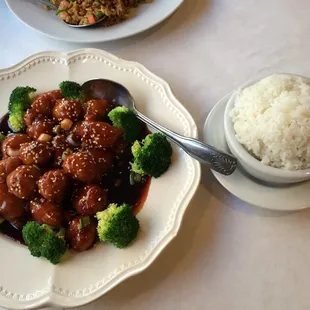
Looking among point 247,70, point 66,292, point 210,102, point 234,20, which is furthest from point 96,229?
point 234,20

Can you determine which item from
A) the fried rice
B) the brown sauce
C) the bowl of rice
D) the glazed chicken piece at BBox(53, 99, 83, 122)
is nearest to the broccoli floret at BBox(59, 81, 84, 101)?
the glazed chicken piece at BBox(53, 99, 83, 122)

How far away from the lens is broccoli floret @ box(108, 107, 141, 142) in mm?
1307

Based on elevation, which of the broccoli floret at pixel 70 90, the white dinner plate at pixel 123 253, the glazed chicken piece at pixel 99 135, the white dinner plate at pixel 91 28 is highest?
the white dinner plate at pixel 91 28

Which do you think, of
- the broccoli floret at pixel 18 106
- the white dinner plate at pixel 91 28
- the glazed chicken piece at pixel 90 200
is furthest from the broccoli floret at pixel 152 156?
the white dinner plate at pixel 91 28

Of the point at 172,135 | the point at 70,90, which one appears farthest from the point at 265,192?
the point at 70,90

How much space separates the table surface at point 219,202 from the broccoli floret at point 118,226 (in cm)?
11

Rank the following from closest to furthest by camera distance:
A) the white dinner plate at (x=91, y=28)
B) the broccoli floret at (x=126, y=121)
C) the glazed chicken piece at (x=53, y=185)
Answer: the glazed chicken piece at (x=53, y=185) → the broccoli floret at (x=126, y=121) → the white dinner plate at (x=91, y=28)

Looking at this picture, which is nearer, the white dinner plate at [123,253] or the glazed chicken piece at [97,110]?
the white dinner plate at [123,253]

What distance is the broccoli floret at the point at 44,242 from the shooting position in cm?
110

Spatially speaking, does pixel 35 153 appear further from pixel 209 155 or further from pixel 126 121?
pixel 209 155

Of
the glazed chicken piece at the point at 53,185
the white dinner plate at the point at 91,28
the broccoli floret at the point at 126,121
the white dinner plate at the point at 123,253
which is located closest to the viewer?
the white dinner plate at the point at 123,253

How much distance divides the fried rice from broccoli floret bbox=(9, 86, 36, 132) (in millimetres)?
392

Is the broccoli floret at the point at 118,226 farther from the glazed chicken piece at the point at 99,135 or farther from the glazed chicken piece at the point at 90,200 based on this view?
the glazed chicken piece at the point at 99,135

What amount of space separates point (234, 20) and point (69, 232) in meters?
1.03
